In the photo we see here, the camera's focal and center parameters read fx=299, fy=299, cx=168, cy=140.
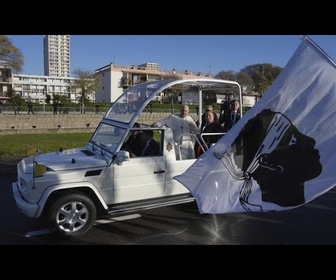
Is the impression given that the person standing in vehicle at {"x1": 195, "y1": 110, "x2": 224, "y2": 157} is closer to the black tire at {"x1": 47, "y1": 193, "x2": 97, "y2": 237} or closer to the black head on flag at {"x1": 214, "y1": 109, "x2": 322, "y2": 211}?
the black head on flag at {"x1": 214, "y1": 109, "x2": 322, "y2": 211}

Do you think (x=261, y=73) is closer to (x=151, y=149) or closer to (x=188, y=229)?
(x=151, y=149)

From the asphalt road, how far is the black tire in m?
0.15

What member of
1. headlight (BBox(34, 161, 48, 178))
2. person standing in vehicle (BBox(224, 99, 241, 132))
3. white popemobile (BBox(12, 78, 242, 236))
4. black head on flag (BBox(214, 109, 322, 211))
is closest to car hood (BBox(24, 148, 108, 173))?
white popemobile (BBox(12, 78, 242, 236))

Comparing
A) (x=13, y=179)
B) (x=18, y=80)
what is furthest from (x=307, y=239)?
(x=18, y=80)

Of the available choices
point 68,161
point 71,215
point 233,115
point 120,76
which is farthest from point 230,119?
point 120,76

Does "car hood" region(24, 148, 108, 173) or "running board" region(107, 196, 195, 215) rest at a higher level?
"car hood" region(24, 148, 108, 173)

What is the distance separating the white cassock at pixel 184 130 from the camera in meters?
5.53

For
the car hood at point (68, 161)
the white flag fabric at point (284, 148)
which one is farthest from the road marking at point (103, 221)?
the white flag fabric at point (284, 148)

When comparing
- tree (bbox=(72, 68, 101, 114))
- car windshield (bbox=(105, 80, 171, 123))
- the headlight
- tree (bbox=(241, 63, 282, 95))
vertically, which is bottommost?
the headlight

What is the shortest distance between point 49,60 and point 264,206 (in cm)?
14595

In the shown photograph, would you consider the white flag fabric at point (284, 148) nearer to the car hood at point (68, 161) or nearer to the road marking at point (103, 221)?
the car hood at point (68, 161)

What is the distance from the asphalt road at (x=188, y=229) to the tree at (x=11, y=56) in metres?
29.2

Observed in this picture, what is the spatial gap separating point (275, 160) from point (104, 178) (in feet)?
8.05

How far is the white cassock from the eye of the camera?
18.2ft
